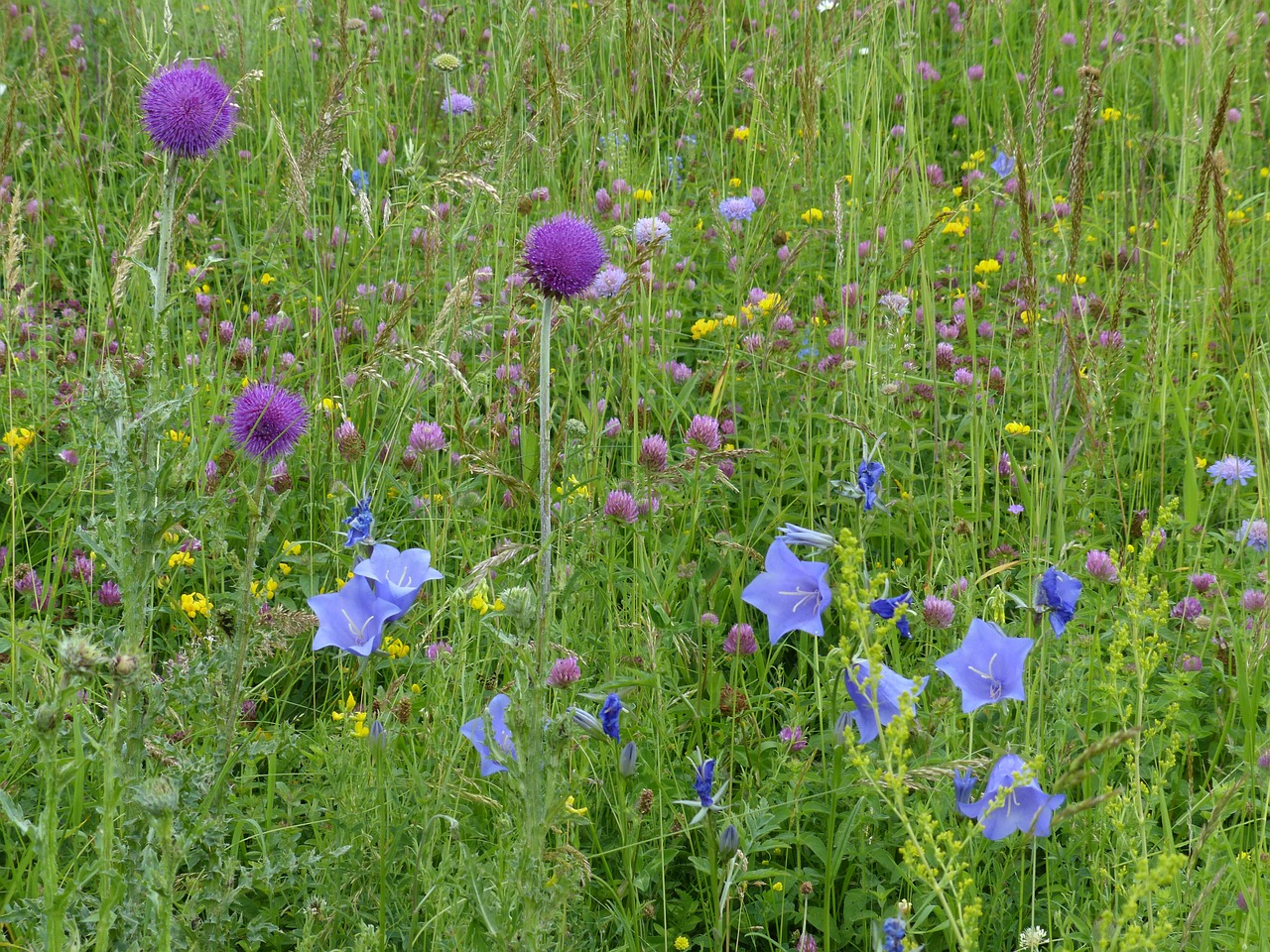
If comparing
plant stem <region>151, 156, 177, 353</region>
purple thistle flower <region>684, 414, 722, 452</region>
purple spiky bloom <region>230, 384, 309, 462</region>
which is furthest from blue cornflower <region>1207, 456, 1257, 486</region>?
plant stem <region>151, 156, 177, 353</region>

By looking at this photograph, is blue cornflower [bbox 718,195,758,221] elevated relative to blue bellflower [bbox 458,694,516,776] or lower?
elevated

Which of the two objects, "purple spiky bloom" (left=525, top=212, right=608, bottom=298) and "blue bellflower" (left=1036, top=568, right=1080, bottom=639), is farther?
"purple spiky bloom" (left=525, top=212, right=608, bottom=298)

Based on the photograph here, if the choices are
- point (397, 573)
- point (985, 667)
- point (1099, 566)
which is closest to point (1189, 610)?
point (1099, 566)

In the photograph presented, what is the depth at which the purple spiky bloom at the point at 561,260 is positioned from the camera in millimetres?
1804

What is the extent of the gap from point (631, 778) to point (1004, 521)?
128 centimetres

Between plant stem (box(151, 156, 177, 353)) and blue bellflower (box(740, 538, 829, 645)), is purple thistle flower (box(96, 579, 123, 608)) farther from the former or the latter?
blue bellflower (box(740, 538, 829, 645))

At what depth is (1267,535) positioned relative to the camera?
7.81ft

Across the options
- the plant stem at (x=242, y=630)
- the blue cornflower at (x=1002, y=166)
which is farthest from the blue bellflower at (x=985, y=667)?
the blue cornflower at (x=1002, y=166)

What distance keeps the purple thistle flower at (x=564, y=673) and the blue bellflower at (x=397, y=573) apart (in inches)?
10.2

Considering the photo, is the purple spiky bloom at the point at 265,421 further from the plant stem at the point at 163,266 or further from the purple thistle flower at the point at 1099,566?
the purple thistle flower at the point at 1099,566

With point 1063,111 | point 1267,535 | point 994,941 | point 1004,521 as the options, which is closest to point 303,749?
point 994,941

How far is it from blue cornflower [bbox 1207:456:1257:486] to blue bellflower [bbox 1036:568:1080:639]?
1.29 metres

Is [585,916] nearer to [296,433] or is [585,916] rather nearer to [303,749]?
[303,749]

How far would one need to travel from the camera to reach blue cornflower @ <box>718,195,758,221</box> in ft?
11.2
